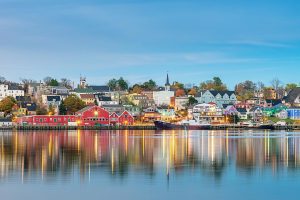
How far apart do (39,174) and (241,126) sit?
82819mm

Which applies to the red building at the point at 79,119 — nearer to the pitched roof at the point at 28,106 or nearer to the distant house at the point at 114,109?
the distant house at the point at 114,109

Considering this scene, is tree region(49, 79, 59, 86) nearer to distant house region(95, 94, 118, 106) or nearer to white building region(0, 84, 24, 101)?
white building region(0, 84, 24, 101)

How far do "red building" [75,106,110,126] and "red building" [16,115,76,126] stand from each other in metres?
1.30

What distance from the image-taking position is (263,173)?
28.5 metres

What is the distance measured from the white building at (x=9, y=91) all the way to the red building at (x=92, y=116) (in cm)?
4001

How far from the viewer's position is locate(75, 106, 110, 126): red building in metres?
102

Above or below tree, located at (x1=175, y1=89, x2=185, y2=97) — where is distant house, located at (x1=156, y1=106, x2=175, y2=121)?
below

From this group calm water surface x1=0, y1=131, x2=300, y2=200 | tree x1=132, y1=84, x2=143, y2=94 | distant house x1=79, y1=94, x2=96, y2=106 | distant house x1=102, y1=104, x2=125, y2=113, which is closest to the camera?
calm water surface x1=0, y1=131, x2=300, y2=200

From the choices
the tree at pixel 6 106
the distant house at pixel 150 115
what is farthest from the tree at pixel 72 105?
the distant house at pixel 150 115

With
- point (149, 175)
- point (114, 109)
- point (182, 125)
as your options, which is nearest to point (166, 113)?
point (114, 109)

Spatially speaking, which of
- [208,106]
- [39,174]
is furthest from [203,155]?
[208,106]

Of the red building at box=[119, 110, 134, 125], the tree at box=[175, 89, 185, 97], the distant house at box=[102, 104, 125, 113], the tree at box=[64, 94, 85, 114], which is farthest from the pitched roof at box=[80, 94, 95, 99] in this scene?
the red building at box=[119, 110, 134, 125]

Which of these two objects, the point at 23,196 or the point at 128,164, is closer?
the point at 23,196

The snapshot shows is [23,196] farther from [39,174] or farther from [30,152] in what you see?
[30,152]
